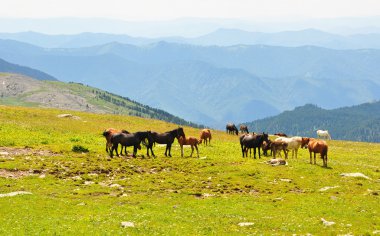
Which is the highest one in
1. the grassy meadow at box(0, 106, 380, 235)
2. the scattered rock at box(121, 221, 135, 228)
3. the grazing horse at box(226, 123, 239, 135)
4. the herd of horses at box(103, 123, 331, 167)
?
the grazing horse at box(226, 123, 239, 135)

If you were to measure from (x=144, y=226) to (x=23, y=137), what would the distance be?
3625 centimetres

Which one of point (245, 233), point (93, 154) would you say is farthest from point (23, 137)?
point (245, 233)

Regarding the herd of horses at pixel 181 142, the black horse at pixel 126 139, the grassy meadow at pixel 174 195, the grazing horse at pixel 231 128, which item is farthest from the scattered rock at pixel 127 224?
the grazing horse at pixel 231 128

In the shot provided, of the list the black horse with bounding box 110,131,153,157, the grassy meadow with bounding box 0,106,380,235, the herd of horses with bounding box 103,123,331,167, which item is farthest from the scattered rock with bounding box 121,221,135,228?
the black horse with bounding box 110,131,153,157

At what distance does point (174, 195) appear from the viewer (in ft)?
102

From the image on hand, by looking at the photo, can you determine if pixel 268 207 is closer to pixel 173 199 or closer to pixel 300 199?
pixel 300 199

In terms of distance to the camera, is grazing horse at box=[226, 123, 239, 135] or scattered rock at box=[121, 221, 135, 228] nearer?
scattered rock at box=[121, 221, 135, 228]

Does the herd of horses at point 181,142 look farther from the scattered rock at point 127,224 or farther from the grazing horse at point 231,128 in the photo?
the grazing horse at point 231,128

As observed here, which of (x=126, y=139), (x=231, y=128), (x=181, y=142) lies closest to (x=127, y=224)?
(x=126, y=139)

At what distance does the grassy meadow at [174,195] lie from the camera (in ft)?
75.6

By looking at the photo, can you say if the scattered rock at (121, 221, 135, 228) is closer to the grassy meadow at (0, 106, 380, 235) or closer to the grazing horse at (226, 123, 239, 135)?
the grassy meadow at (0, 106, 380, 235)

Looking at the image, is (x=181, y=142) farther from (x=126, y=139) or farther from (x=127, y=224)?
(x=127, y=224)

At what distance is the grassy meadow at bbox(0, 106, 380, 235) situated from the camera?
75.6ft

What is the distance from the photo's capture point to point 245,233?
22.2 metres
